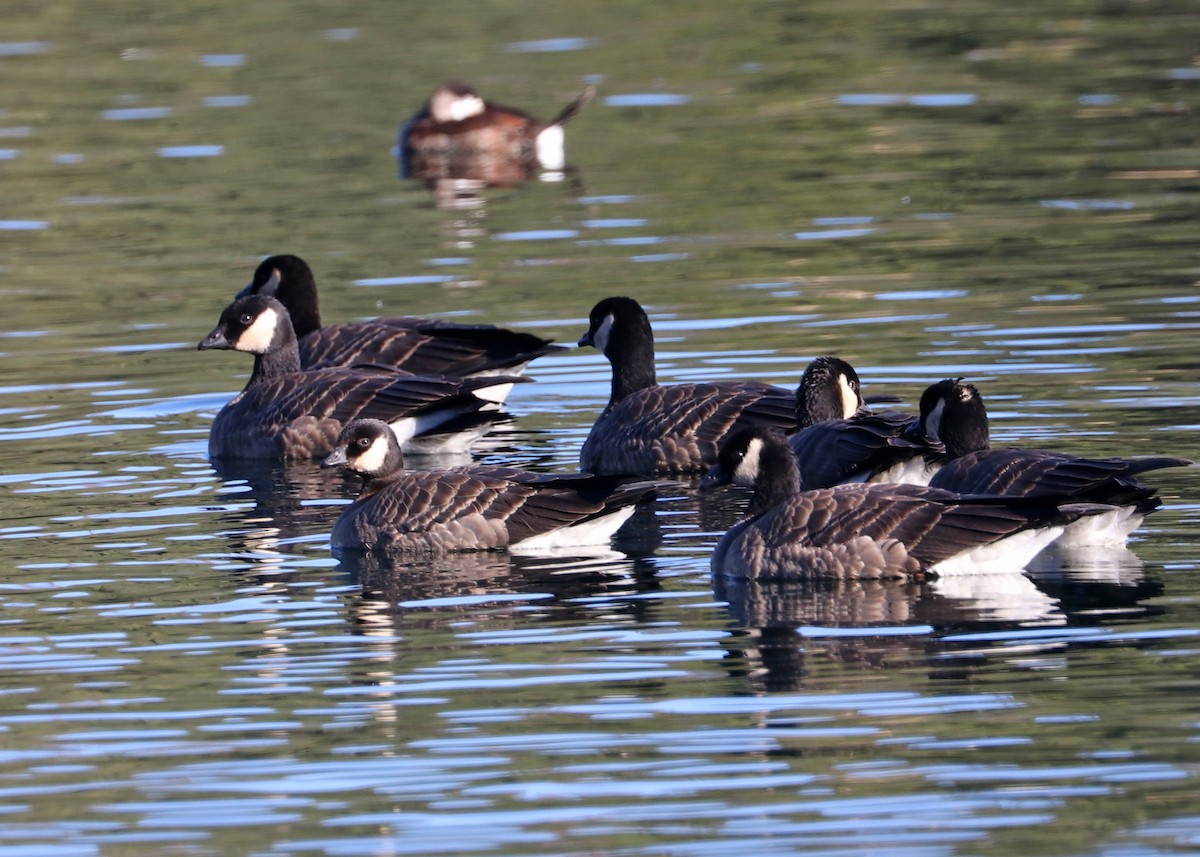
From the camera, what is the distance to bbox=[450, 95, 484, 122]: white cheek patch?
31266 millimetres

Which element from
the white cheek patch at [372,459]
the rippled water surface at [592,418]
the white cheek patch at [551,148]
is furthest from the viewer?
Result: the white cheek patch at [551,148]

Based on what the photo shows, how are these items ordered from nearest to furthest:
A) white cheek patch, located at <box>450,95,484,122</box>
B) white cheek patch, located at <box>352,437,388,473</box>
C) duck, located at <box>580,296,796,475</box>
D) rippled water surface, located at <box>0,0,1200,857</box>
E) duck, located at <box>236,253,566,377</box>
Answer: rippled water surface, located at <box>0,0,1200,857</box>, white cheek patch, located at <box>352,437,388,473</box>, duck, located at <box>580,296,796,475</box>, duck, located at <box>236,253,566,377</box>, white cheek patch, located at <box>450,95,484,122</box>

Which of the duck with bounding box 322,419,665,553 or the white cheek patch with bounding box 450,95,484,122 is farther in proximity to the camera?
the white cheek patch with bounding box 450,95,484,122

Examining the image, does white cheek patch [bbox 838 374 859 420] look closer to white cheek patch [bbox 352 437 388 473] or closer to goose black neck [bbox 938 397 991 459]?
goose black neck [bbox 938 397 991 459]

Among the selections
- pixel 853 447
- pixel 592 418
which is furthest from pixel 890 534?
pixel 592 418

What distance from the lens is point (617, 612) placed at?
11.8 meters

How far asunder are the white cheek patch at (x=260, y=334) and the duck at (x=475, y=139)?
498 inches

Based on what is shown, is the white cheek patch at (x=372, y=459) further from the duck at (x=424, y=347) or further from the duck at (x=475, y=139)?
the duck at (x=475, y=139)

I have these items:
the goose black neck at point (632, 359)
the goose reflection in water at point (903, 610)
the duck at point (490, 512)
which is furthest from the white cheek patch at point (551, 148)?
the goose reflection in water at point (903, 610)

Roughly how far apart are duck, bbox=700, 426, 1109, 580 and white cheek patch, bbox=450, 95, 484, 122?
756 inches

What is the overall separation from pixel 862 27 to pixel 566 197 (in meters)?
11.6

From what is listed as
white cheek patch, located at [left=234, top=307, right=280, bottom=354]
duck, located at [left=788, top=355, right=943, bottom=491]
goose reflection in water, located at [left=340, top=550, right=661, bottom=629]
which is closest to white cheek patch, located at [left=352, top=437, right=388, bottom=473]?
goose reflection in water, located at [left=340, top=550, right=661, bottom=629]

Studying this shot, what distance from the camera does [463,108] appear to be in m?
31.3

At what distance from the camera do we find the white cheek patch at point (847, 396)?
15.3 meters
